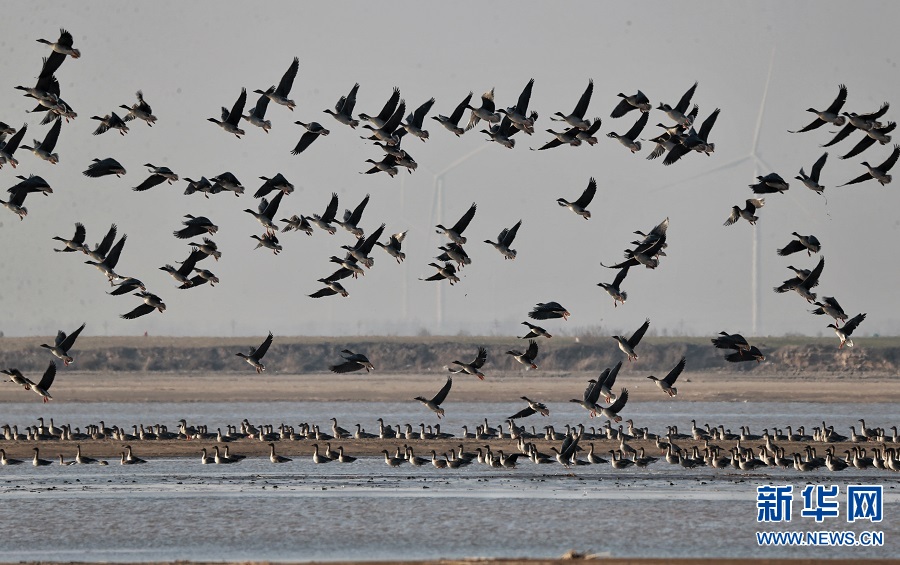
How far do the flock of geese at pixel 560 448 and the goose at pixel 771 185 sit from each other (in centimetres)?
920

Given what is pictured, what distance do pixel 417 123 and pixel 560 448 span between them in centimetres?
1818

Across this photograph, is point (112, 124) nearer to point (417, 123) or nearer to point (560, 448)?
point (417, 123)

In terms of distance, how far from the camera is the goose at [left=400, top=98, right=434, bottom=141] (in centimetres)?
4047

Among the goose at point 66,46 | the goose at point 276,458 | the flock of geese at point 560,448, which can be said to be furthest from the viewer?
the goose at point 276,458

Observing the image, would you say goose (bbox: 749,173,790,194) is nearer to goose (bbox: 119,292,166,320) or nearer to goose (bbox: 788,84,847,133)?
goose (bbox: 788,84,847,133)

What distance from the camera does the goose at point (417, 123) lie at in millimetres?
40469

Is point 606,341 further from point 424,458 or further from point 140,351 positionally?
point 424,458

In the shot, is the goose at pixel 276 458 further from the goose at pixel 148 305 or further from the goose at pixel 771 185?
the goose at pixel 771 185

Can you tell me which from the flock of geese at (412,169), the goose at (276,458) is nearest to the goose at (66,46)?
the flock of geese at (412,169)

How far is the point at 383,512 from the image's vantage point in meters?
40.8

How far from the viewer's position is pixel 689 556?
110 ft

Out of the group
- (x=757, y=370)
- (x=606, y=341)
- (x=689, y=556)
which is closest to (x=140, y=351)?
(x=606, y=341)

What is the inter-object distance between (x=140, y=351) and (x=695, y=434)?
3535 inches

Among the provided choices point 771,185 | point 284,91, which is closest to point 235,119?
point 284,91
